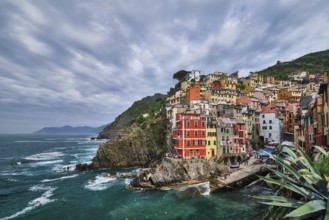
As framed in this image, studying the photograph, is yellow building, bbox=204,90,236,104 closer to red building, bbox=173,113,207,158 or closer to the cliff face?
the cliff face

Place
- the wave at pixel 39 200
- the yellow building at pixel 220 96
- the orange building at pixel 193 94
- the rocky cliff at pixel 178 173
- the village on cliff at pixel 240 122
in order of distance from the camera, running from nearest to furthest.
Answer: the wave at pixel 39 200 → the village on cliff at pixel 240 122 → the rocky cliff at pixel 178 173 → the orange building at pixel 193 94 → the yellow building at pixel 220 96

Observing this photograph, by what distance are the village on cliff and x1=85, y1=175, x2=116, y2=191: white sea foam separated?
586 inches

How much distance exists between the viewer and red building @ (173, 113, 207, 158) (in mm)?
45688

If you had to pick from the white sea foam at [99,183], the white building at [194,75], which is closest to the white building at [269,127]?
the white building at [194,75]

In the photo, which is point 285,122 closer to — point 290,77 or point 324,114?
point 324,114

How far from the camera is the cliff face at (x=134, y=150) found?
60125mm

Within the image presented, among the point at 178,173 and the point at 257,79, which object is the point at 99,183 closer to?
the point at 178,173

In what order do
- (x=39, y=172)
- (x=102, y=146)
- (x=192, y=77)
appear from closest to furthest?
(x=39, y=172) → (x=102, y=146) → (x=192, y=77)

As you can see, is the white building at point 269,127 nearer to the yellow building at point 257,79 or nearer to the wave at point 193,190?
the wave at point 193,190

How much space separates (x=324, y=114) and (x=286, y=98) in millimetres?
70829

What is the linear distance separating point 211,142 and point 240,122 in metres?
13.0

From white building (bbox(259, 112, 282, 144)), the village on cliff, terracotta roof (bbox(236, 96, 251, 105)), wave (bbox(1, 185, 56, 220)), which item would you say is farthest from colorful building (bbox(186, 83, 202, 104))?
wave (bbox(1, 185, 56, 220))

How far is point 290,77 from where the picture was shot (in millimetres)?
136875

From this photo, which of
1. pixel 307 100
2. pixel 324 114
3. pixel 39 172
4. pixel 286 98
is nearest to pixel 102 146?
pixel 39 172
